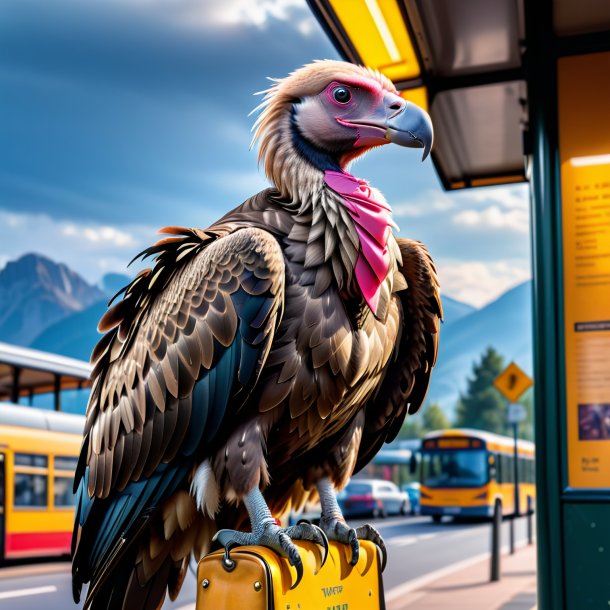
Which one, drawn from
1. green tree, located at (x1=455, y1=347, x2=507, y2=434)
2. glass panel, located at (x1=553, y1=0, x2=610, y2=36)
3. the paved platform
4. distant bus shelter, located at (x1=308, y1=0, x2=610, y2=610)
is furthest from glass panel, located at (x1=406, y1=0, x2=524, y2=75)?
green tree, located at (x1=455, y1=347, x2=507, y2=434)

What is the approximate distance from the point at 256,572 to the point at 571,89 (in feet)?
10.5

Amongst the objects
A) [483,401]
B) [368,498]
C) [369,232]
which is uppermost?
[483,401]

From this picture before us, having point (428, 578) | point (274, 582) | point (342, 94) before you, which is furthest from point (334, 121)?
point (428, 578)

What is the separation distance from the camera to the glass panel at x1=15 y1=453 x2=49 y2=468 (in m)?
13.4

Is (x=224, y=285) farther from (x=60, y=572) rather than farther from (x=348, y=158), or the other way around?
(x=60, y=572)

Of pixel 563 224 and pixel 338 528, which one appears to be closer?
pixel 338 528

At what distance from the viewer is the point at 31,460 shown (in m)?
13.7

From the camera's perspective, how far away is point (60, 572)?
13492 mm

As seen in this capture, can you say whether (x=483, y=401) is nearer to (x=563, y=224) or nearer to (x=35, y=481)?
(x=35, y=481)

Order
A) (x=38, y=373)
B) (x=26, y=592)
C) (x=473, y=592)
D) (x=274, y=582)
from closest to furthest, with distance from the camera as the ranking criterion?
(x=274, y=582), (x=473, y=592), (x=26, y=592), (x=38, y=373)

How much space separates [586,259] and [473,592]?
6878 mm

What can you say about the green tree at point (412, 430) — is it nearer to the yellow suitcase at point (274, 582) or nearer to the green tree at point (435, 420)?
the green tree at point (435, 420)

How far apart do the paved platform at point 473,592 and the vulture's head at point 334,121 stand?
7.04 m

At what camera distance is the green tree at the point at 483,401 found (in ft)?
303
